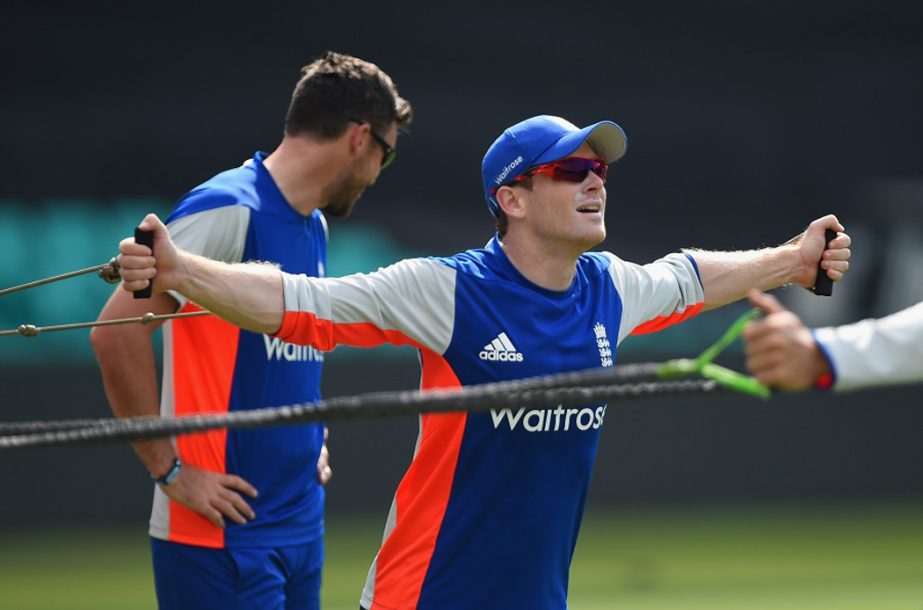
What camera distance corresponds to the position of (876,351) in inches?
107

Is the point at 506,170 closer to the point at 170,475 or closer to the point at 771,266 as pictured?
the point at 771,266

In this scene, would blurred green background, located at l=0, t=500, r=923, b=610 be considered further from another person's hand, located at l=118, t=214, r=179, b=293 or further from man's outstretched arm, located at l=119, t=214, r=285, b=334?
another person's hand, located at l=118, t=214, r=179, b=293

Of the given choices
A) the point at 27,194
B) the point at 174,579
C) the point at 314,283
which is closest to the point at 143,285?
the point at 314,283

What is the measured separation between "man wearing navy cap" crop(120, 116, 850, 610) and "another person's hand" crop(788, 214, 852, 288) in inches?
30.0

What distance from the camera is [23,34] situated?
9.23m

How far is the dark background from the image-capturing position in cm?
936

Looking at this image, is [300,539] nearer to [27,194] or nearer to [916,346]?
[916,346]

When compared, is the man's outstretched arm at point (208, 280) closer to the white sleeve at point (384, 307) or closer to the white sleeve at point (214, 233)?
the white sleeve at point (384, 307)

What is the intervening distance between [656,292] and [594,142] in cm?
53

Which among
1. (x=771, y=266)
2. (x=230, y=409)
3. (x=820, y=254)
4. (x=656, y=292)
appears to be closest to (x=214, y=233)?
(x=230, y=409)

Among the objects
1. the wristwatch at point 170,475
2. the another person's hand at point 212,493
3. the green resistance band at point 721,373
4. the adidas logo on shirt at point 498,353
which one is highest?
the green resistance band at point 721,373

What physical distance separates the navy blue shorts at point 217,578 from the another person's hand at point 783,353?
84.8 inches

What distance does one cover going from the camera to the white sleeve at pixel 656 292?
4.04m

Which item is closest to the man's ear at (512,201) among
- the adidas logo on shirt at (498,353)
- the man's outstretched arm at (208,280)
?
the adidas logo on shirt at (498,353)
